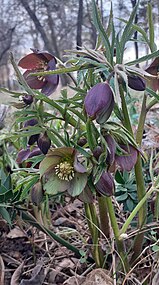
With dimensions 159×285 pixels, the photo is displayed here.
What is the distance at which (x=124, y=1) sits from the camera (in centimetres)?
159

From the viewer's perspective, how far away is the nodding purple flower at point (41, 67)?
0.54 m

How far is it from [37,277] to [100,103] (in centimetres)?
39

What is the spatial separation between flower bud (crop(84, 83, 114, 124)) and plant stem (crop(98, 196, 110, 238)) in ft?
0.69

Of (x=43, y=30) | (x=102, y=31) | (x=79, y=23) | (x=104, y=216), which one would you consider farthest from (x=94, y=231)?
(x=43, y=30)

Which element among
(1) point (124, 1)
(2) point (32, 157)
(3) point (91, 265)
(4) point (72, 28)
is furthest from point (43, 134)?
(4) point (72, 28)

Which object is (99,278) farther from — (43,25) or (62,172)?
(43,25)

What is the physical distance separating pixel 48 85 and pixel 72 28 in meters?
1.83

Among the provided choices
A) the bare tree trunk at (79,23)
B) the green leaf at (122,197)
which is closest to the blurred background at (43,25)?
the bare tree trunk at (79,23)

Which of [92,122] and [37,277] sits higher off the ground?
[92,122]

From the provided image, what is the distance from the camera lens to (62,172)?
52 cm

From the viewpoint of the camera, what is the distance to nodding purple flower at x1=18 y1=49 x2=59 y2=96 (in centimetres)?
54

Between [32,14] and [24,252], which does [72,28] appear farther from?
[24,252]

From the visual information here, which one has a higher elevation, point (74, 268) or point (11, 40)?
point (11, 40)

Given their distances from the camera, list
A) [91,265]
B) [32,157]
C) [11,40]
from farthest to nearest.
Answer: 1. [11,40]
2. [91,265]
3. [32,157]
